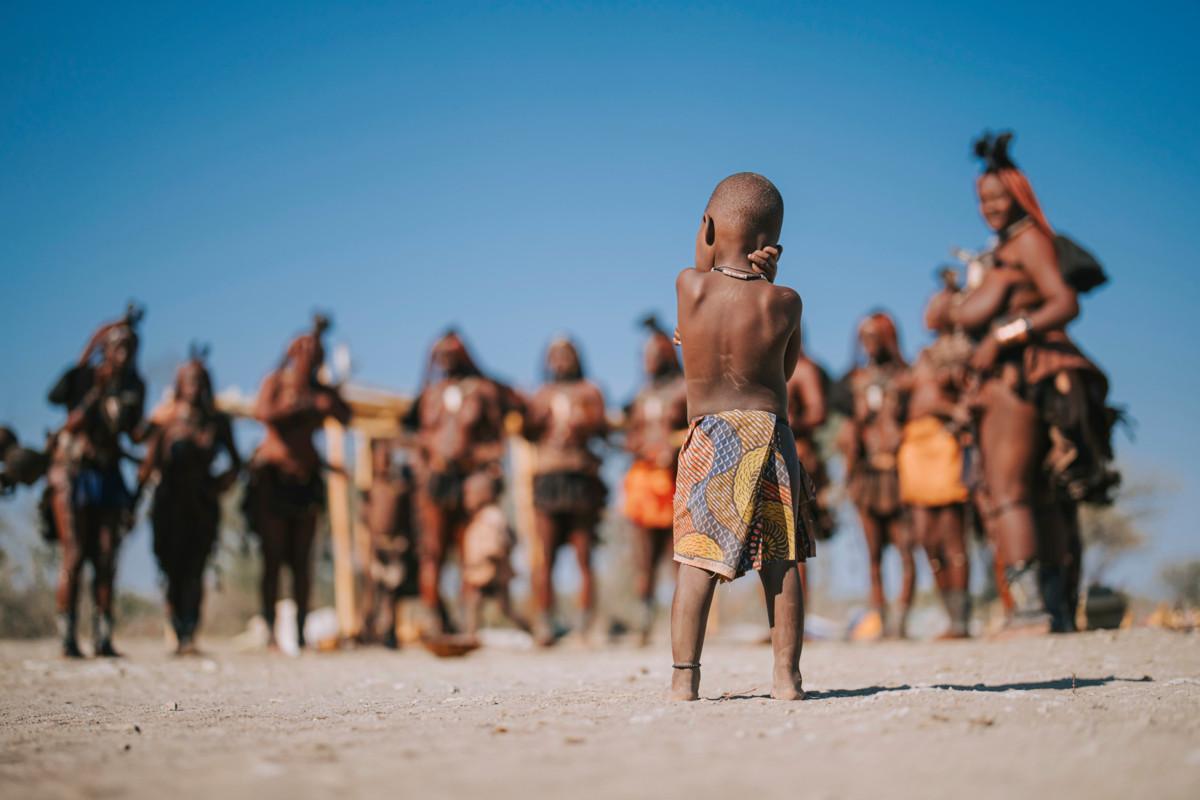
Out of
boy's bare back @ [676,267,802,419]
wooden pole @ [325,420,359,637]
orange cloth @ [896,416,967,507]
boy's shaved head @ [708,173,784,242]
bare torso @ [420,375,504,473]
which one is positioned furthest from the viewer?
wooden pole @ [325,420,359,637]

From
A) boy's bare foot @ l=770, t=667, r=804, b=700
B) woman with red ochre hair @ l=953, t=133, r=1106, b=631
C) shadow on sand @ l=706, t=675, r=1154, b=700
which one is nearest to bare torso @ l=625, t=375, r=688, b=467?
woman with red ochre hair @ l=953, t=133, r=1106, b=631

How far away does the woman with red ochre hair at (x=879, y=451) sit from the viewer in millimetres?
9570

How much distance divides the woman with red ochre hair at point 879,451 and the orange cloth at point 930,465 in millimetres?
321

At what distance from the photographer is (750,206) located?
4.04 metres

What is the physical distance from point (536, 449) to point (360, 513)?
390cm

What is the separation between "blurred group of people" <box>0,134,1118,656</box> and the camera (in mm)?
6719

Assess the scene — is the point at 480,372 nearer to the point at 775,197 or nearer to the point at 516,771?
the point at 775,197

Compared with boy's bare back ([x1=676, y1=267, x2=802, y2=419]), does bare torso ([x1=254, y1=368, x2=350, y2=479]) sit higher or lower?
higher

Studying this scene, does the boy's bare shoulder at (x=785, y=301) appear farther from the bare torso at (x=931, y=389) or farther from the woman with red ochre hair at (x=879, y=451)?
the woman with red ochre hair at (x=879, y=451)

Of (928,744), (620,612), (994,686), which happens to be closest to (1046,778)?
(928,744)

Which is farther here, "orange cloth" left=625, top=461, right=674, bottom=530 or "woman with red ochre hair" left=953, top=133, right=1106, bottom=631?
"orange cloth" left=625, top=461, right=674, bottom=530

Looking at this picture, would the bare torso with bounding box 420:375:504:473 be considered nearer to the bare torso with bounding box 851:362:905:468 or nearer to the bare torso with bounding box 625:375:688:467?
the bare torso with bounding box 625:375:688:467

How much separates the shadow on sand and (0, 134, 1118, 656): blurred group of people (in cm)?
211

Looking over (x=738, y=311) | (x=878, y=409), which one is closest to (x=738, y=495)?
(x=738, y=311)
